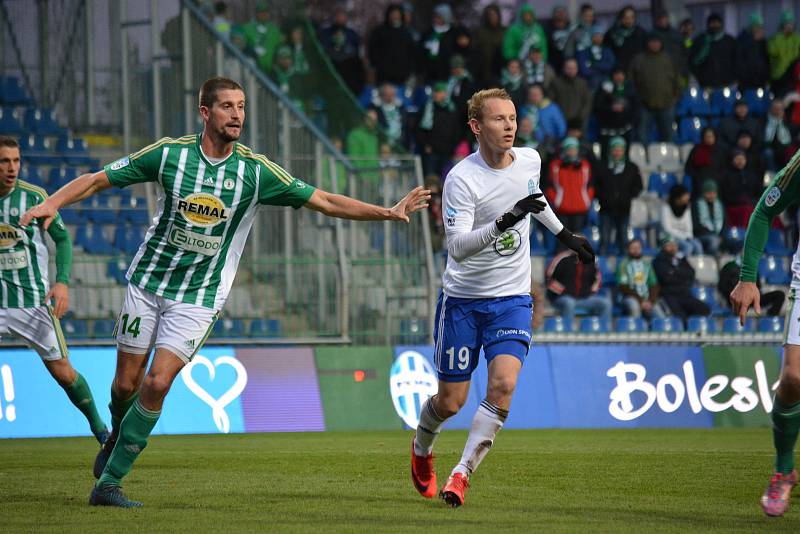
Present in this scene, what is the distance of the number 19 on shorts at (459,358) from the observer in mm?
8188

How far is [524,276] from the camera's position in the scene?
27.1 ft

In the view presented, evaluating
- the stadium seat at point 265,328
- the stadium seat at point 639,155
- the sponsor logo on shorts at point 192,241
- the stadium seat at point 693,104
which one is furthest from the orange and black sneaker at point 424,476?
→ the stadium seat at point 693,104

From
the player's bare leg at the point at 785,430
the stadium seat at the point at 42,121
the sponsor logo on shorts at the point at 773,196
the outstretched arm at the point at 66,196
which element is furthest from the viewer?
the stadium seat at the point at 42,121

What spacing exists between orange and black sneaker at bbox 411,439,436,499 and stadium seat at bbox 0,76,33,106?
13.6 metres

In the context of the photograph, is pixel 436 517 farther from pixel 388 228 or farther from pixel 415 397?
pixel 388 228

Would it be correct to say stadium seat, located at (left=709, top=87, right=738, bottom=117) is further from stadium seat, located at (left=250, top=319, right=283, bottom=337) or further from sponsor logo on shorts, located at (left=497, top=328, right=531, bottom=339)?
sponsor logo on shorts, located at (left=497, top=328, right=531, bottom=339)

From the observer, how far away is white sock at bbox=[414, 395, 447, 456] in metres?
8.40

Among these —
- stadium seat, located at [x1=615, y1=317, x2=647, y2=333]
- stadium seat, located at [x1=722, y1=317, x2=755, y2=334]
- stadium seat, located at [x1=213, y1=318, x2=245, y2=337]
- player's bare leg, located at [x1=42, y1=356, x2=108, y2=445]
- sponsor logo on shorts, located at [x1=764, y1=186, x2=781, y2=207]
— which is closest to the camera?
sponsor logo on shorts, located at [x1=764, y1=186, x2=781, y2=207]

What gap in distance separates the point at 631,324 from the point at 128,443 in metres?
11.5

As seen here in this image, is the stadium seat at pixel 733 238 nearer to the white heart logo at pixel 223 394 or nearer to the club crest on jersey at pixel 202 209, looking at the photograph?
the white heart logo at pixel 223 394

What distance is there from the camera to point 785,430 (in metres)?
7.41

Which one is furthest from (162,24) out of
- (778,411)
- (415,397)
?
(778,411)

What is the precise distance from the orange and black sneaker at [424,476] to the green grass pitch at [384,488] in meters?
0.09

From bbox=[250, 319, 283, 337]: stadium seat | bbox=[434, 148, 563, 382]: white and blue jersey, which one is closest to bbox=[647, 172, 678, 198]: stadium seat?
bbox=[250, 319, 283, 337]: stadium seat
